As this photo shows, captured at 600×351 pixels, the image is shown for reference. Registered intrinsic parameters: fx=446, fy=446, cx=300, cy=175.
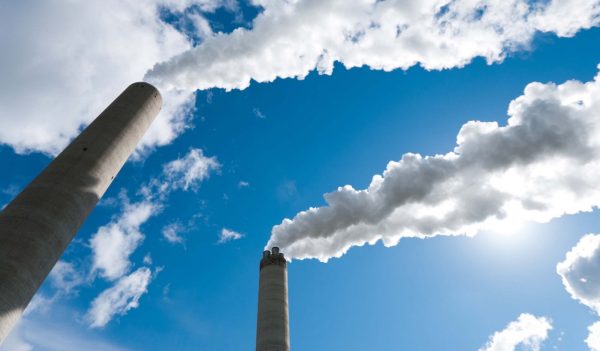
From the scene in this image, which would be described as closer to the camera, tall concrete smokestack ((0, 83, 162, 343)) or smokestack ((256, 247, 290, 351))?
tall concrete smokestack ((0, 83, 162, 343))

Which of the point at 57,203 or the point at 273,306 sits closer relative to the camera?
the point at 57,203

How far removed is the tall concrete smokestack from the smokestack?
1056 centimetres

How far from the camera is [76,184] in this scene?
1806 centimetres

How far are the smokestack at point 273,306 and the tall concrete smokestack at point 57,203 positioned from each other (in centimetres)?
1056

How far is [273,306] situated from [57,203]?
40.7 feet

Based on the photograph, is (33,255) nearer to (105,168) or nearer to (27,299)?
(27,299)

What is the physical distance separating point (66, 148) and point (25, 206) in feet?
13.6

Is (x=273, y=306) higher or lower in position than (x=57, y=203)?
higher

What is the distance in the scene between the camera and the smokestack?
76.2 ft

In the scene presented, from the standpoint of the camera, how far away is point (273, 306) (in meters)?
24.5

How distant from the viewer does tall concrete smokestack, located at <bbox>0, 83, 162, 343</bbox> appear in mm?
14906

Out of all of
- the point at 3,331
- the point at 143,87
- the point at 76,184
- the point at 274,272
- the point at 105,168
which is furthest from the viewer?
the point at 274,272

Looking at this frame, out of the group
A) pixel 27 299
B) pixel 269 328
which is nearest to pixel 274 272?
pixel 269 328

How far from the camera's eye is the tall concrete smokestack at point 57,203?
1491 cm
